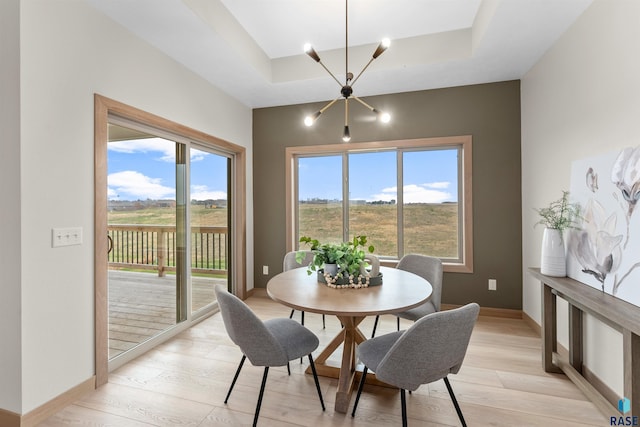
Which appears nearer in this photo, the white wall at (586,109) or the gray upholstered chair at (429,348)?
the gray upholstered chair at (429,348)

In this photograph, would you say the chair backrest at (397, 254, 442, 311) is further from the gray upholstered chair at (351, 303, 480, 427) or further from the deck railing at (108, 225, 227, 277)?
the deck railing at (108, 225, 227, 277)

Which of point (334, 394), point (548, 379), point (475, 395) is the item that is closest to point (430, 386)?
point (475, 395)

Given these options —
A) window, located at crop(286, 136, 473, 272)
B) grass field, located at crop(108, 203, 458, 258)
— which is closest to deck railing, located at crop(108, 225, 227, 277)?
grass field, located at crop(108, 203, 458, 258)

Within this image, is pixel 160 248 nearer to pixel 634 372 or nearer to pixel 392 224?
pixel 392 224

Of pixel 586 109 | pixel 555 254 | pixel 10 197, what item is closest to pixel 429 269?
pixel 555 254

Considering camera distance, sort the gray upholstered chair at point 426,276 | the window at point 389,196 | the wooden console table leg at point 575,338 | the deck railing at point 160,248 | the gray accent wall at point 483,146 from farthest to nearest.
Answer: the window at point 389,196
the gray accent wall at point 483,146
the deck railing at point 160,248
the gray upholstered chair at point 426,276
the wooden console table leg at point 575,338

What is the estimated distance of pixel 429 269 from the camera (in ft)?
8.47

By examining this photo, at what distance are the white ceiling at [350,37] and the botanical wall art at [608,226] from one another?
117 centimetres

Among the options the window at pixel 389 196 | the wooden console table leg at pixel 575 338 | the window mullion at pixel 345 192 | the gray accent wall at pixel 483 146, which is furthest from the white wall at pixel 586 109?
the window mullion at pixel 345 192

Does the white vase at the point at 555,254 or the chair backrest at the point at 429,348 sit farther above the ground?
the white vase at the point at 555,254

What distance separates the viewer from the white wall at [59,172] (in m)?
1.67

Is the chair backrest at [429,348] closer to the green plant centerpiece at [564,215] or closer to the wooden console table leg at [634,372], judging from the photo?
the wooden console table leg at [634,372]

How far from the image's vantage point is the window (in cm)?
355

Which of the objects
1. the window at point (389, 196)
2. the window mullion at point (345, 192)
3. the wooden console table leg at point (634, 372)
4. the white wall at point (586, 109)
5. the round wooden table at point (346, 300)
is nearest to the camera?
the wooden console table leg at point (634, 372)
